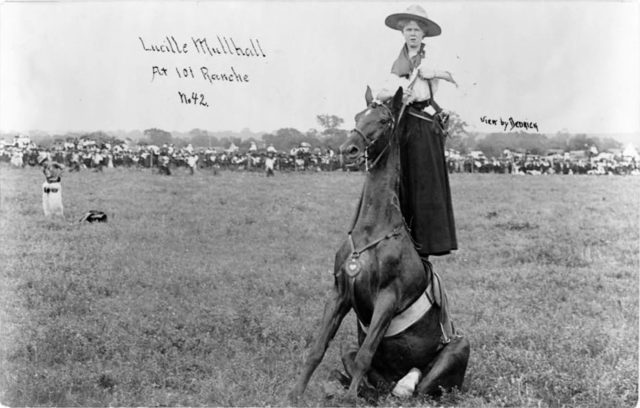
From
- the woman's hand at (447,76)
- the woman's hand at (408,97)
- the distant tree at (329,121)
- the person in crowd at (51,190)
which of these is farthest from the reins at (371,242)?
the person in crowd at (51,190)

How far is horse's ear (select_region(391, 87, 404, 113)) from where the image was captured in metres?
6.80

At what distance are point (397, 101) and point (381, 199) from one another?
943mm

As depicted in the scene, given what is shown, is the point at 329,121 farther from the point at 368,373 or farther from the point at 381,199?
the point at 368,373

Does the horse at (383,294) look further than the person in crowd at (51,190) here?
No

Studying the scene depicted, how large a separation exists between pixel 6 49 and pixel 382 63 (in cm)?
560

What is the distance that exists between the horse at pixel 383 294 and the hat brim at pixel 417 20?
3.04 ft

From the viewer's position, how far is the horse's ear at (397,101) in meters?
6.80

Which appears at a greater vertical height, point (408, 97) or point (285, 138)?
point (408, 97)

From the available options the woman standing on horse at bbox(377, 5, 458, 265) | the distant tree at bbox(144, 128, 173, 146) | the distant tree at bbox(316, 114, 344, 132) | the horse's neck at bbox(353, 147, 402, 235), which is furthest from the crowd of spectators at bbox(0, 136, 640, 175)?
the horse's neck at bbox(353, 147, 402, 235)

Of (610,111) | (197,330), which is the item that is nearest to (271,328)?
(197,330)

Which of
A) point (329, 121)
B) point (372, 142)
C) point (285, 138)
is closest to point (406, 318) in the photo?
point (372, 142)

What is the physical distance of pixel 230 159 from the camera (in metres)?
19.7

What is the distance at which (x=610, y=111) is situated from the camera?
11.2m

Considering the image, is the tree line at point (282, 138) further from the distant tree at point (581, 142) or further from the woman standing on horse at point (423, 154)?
the woman standing on horse at point (423, 154)
